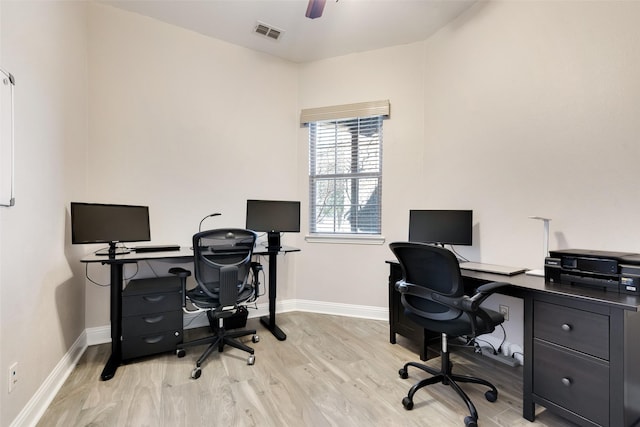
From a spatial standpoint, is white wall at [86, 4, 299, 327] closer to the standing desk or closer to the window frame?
the window frame

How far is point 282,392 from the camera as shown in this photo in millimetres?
1973

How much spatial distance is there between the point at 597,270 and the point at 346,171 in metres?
2.45

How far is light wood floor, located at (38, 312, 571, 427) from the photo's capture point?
5.61 ft

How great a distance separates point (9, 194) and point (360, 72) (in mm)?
3285

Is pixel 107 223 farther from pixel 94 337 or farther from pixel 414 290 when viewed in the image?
pixel 414 290

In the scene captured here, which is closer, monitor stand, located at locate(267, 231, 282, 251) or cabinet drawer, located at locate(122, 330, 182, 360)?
cabinet drawer, located at locate(122, 330, 182, 360)

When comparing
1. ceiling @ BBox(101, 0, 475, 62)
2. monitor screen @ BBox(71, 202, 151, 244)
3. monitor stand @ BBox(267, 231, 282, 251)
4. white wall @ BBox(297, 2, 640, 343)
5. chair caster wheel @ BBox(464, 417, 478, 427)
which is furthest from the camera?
monitor stand @ BBox(267, 231, 282, 251)

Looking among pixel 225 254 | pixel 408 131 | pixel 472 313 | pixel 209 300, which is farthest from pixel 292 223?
pixel 472 313

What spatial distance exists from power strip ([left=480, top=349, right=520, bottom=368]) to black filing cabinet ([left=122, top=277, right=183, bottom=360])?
267 centimetres

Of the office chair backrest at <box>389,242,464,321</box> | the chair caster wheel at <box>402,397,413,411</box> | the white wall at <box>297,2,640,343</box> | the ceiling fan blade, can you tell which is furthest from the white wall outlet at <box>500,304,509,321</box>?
the ceiling fan blade

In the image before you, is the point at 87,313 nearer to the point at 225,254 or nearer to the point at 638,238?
the point at 225,254

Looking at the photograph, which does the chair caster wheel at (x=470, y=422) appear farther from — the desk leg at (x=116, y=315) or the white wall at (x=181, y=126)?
the desk leg at (x=116, y=315)

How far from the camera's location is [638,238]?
178cm

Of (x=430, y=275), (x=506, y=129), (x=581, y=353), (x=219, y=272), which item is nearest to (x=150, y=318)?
(x=219, y=272)
